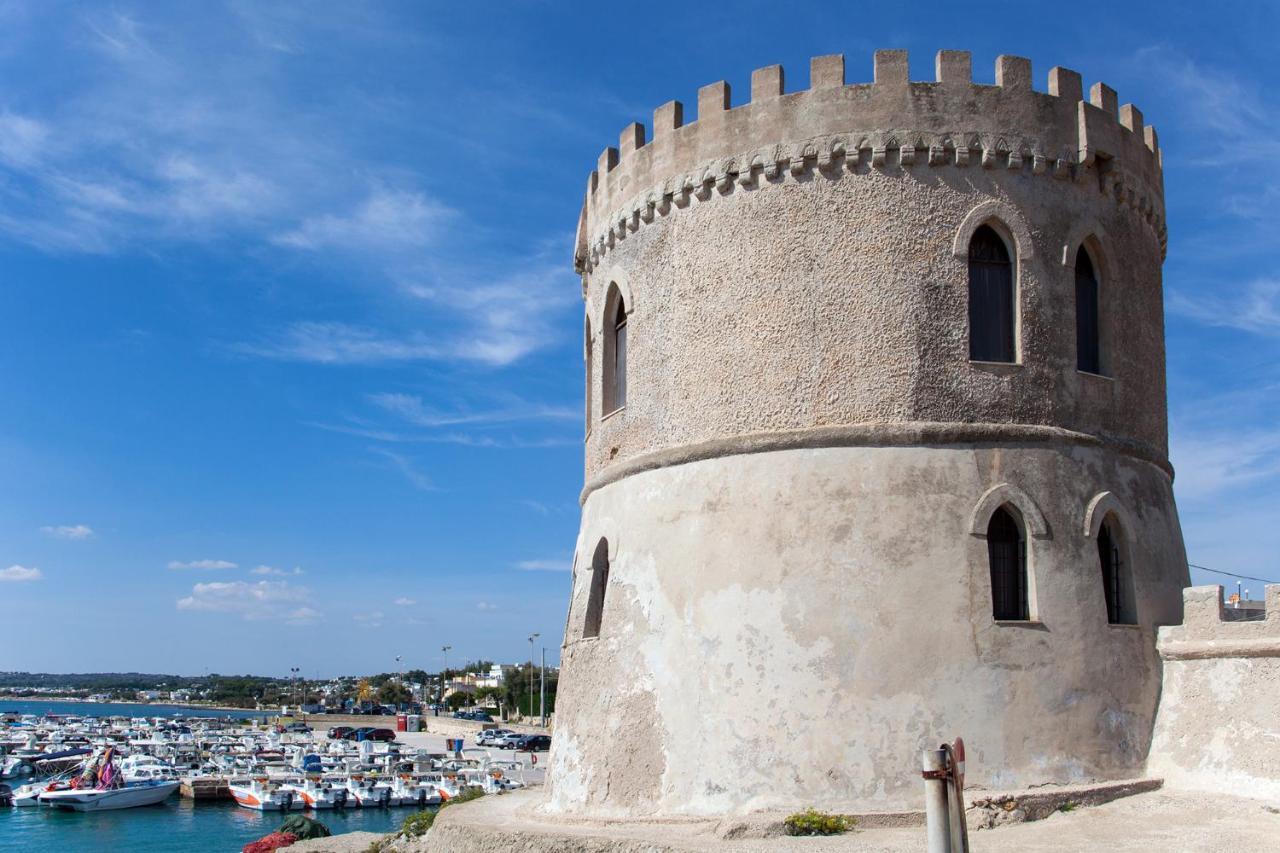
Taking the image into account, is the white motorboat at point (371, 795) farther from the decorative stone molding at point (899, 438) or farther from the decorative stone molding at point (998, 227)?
the decorative stone molding at point (998, 227)

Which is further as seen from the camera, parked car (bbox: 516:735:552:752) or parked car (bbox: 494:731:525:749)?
parked car (bbox: 494:731:525:749)

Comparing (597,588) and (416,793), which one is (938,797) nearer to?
(597,588)

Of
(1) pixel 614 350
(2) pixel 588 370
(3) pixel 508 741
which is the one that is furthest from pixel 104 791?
(1) pixel 614 350

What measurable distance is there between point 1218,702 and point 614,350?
8344 millimetres

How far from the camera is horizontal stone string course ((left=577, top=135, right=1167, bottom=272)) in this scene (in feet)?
45.7

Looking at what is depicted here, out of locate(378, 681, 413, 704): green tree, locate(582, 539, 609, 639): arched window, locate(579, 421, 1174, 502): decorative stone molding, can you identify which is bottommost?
locate(378, 681, 413, 704): green tree

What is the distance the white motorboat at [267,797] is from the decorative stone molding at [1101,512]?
51138mm

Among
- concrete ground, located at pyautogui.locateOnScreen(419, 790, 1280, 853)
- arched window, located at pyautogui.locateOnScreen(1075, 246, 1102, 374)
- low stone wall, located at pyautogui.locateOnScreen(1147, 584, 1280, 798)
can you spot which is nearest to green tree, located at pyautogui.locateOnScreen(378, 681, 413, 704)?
concrete ground, located at pyautogui.locateOnScreen(419, 790, 1280, 853)

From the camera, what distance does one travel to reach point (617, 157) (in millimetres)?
16938

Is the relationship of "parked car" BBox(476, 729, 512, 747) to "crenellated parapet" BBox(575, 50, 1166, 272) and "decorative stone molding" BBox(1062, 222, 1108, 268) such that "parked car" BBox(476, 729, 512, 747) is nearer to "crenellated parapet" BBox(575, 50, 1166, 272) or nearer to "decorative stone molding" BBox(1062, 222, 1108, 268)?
"crenellated parapet" BBox(575, 50, 1166, 272)

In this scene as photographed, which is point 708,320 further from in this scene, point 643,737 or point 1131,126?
point 1131,126

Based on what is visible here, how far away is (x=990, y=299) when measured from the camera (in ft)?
46.0

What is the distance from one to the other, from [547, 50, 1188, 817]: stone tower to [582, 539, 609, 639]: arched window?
74 centimetres

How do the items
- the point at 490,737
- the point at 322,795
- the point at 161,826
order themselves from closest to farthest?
the point at 161,826
the point at 322,795
the point at 490,737
